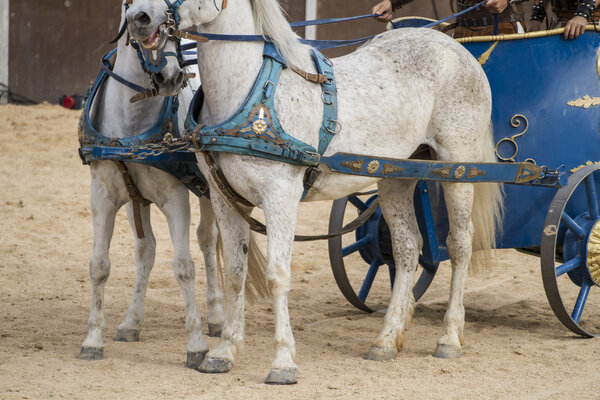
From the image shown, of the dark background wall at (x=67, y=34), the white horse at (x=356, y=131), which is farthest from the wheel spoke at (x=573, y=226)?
the dark background wall at (x=67, y=34)

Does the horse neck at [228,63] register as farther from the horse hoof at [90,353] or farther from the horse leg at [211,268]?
the horse hoof at [90,353]

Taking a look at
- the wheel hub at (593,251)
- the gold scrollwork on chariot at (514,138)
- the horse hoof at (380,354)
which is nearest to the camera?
the horse hoof at (380,354)

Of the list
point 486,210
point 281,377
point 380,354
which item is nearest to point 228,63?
point 281,377

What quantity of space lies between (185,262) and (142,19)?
1307 millimetres

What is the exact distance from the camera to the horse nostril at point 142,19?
3.45 m

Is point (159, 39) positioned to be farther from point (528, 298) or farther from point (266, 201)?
point (528, 298)

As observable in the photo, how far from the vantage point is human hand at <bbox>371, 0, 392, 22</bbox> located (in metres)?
5.21

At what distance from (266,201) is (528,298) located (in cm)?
310

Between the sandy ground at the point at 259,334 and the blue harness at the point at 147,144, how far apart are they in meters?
0.97

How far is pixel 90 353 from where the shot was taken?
4207 mm

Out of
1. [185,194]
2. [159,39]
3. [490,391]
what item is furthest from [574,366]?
[159,39]

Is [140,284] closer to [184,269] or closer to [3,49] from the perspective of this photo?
[184,269]

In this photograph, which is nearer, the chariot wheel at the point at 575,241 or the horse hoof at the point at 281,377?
the horse hoof at the point at 281,377

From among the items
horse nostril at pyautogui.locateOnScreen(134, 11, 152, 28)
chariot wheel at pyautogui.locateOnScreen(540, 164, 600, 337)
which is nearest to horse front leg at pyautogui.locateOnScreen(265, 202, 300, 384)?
horse nostril at pyautogui.locateOnScreen(134, 11, 152, 28)
